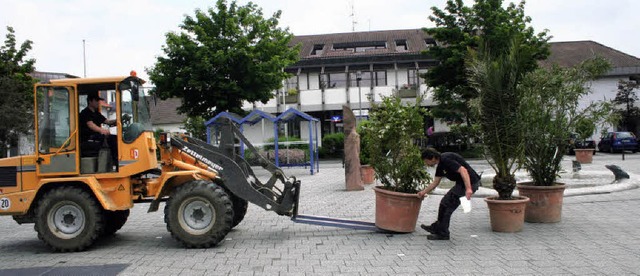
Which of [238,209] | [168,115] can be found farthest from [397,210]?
[168,115]

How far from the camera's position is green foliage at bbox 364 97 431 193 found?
770 cm

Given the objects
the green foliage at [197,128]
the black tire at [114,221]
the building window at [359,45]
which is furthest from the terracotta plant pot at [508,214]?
the building window at [359,45]

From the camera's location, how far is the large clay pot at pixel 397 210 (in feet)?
24.4

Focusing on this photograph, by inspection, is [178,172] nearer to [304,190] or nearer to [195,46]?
[304,190]

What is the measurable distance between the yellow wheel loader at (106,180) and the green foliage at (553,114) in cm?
416

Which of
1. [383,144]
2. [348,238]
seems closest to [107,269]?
[348,238]

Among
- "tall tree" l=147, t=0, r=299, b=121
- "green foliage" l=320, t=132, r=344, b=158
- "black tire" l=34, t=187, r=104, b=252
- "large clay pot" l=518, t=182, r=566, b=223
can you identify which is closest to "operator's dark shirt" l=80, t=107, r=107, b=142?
"black tire" l=34, t=187, r=104, b=252

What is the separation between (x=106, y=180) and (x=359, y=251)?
3.85 meters

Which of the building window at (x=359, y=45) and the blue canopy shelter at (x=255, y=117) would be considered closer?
the blue canopy shelter at (x=255, y=117)

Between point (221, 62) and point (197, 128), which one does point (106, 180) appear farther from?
point (197, 128)

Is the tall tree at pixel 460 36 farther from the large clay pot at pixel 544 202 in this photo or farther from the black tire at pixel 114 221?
the black tire at pixel 114 221

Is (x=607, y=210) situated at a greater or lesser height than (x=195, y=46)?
lesser

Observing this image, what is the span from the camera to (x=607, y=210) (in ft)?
30.6

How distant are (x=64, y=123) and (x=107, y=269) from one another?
8.27 ft
